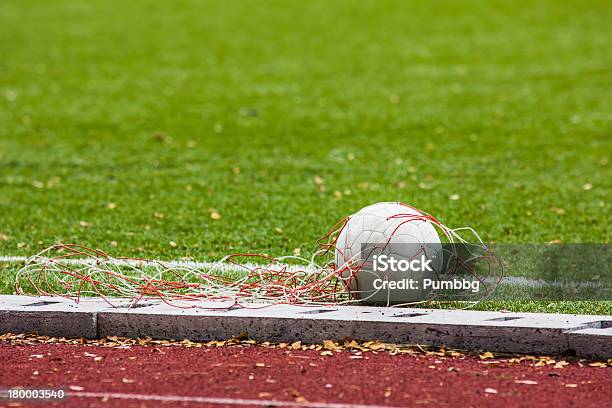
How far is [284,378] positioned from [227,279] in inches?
93.8

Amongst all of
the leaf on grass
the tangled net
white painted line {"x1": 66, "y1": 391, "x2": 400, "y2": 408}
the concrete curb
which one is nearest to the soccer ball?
the tangled net

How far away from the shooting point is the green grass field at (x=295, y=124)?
1128 centimetres

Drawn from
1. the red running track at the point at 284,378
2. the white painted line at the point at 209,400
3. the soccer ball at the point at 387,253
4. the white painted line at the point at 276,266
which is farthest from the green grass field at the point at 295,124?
the white painted line at the point at 209,400

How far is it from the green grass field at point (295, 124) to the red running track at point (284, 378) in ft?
5.34

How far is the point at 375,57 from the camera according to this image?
958 inches

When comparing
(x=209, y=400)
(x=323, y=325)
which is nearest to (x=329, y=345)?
(x=323, y=325)

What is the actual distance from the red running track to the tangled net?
2.81 feet

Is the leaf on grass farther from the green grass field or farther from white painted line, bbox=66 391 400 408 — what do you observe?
the green grass field

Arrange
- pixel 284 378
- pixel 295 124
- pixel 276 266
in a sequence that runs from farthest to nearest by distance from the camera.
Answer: pixel 295 124 → pixel 276 266 → pixel 284 378

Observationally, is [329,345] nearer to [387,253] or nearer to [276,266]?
[387,253]

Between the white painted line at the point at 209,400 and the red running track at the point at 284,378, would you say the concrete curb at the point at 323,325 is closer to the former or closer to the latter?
the red running track at the point at 284,378

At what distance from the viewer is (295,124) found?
17.6m

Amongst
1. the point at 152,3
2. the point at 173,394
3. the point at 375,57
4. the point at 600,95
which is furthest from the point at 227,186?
the point at 152,3

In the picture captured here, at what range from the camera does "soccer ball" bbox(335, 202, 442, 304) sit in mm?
7293
